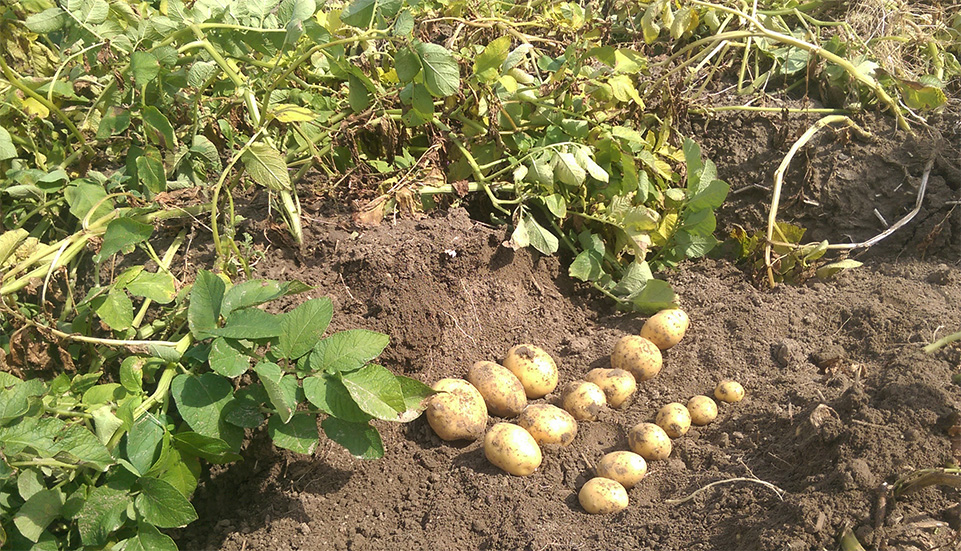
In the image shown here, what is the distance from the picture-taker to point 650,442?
8.12ft

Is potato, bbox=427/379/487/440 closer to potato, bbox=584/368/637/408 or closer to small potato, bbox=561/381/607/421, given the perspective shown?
small potato, bbox=561/381/607/421

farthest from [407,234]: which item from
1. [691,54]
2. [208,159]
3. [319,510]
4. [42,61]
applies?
[691,54]

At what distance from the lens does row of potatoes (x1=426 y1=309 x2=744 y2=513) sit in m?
2.39

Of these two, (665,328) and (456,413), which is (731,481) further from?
(456,413)

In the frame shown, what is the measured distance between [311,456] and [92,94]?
1.83 metres

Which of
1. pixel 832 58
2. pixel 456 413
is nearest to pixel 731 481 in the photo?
pixel 456 413

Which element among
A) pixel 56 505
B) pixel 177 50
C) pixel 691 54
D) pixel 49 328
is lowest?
pixel 56 505

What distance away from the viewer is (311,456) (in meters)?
2.40

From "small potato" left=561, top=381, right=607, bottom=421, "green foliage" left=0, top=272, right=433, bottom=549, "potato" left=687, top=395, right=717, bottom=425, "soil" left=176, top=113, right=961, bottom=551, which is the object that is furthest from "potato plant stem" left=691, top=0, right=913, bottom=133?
"green foliage" left=0, top=272, right=433, bottom=549

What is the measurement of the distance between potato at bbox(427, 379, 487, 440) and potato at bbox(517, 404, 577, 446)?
16 cm

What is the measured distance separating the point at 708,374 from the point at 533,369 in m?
0.70

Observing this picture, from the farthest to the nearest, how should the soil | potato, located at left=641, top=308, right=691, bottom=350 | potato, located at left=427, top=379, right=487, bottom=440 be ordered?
potato, located at left=641, top=308, right=691, bottom=350
potato, located at left=427, top=379, right=487, bottom=440
the soil

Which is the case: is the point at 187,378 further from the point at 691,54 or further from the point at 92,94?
the point at 691,54

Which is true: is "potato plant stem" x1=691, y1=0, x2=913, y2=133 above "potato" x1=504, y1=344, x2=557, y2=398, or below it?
above
